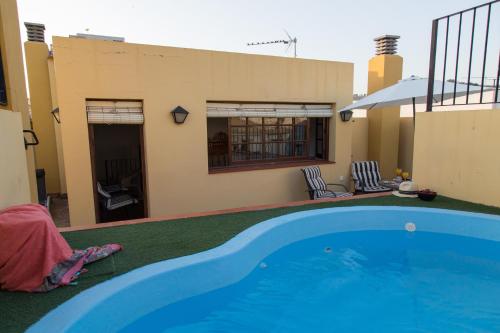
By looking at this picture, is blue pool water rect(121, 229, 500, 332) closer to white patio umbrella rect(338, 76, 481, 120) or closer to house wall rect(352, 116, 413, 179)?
white patio umbrella rect(338, 76, 481, 120)

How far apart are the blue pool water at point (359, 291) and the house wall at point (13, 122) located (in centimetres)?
236

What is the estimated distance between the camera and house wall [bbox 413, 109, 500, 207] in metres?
5.29

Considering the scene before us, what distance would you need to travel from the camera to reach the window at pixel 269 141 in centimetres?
869

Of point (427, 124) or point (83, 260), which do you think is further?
point (427, 124)

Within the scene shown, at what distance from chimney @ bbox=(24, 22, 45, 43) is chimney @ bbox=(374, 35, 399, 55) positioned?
10798 millimetres

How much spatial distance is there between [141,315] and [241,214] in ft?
8.20

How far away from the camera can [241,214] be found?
5438 mm

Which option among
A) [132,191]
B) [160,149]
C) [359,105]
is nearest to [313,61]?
[359,105]

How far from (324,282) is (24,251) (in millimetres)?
3451

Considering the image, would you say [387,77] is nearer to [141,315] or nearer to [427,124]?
[427,124]

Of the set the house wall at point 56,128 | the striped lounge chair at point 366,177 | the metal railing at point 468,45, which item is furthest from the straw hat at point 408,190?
the house wall at point 56,128

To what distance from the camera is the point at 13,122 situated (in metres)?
4.31

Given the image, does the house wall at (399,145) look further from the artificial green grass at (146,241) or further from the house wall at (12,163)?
the house wall at (12,163)

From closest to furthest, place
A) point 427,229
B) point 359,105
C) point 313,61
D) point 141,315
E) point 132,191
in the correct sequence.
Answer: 1. point 141,315
2. point 427,229
3. point 359,105
4. point 313,61
5. point 132,191
